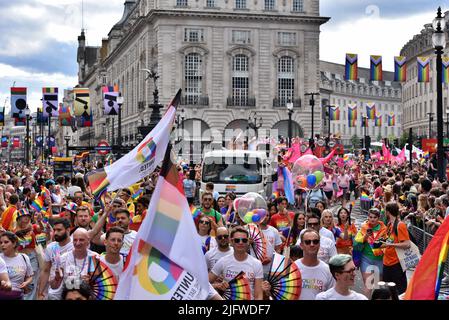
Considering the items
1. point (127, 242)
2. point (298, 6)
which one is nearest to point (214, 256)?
point (127, 242)

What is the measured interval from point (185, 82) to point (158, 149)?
6018 centimetres

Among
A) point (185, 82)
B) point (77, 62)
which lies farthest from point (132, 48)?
point (77, 62)

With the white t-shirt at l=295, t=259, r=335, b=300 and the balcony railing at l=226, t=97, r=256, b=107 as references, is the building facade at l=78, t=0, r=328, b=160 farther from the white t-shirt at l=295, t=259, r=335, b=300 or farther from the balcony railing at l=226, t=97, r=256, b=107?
the white t-shirt at l=295, t=259, r=335, b=300

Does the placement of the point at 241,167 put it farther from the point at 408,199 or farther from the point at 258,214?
the point at 258,214

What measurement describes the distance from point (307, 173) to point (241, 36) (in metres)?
55.9

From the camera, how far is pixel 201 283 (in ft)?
16.9

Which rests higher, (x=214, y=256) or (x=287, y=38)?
(x=287, y=38)

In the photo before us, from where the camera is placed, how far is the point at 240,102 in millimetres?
68688

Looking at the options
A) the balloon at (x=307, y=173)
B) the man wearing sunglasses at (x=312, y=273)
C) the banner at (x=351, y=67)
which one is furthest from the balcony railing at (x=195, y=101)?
the man wearing sunglasses at (x=312, y=273)

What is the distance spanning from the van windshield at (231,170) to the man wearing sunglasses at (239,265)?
16.0 meters

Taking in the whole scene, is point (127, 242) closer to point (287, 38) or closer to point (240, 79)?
point (240, 79)

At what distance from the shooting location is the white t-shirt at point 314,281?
666 cm

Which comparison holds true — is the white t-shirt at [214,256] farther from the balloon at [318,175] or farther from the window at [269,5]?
the window at [269,5]

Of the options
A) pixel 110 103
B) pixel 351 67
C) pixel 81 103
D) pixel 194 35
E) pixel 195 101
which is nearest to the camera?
pixel 81 103
